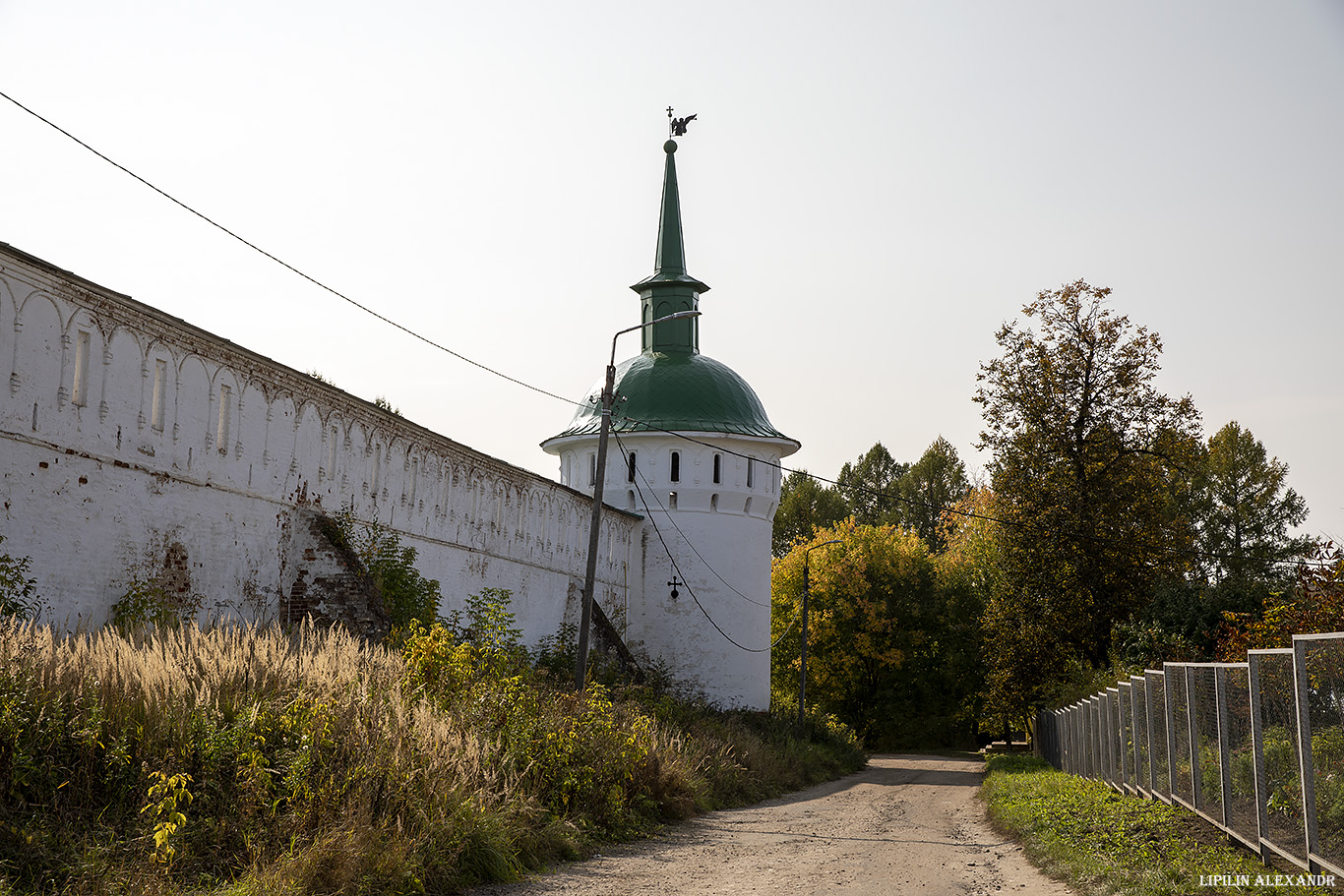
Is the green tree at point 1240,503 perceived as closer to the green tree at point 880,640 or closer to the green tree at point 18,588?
the green tree at point 880,640

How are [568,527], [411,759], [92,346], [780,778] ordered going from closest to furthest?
[411,759]
[92,346]
[780,778]
[568,527]

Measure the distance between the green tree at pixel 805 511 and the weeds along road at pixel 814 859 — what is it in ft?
188

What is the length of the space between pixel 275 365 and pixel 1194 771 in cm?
1441

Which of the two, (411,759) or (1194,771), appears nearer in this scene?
(411,759)

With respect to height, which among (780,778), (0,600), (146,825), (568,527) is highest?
(568,527)

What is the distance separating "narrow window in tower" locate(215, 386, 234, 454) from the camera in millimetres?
17984

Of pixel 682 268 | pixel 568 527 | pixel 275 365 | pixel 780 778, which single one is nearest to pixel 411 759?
pixel 275 365

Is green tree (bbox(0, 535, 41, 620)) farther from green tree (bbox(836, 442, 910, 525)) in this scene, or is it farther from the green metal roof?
green tree (bbox(836, 442, 910, 525))

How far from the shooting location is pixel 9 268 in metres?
14.2

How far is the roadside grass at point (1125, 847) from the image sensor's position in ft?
29.1

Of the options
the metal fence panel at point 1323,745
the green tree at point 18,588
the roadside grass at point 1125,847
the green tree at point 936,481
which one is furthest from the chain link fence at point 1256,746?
the green tree at point 936,481

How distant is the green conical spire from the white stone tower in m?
1.43

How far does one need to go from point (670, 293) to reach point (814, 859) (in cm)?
2957

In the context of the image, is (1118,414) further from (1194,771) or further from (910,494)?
(910,494)
